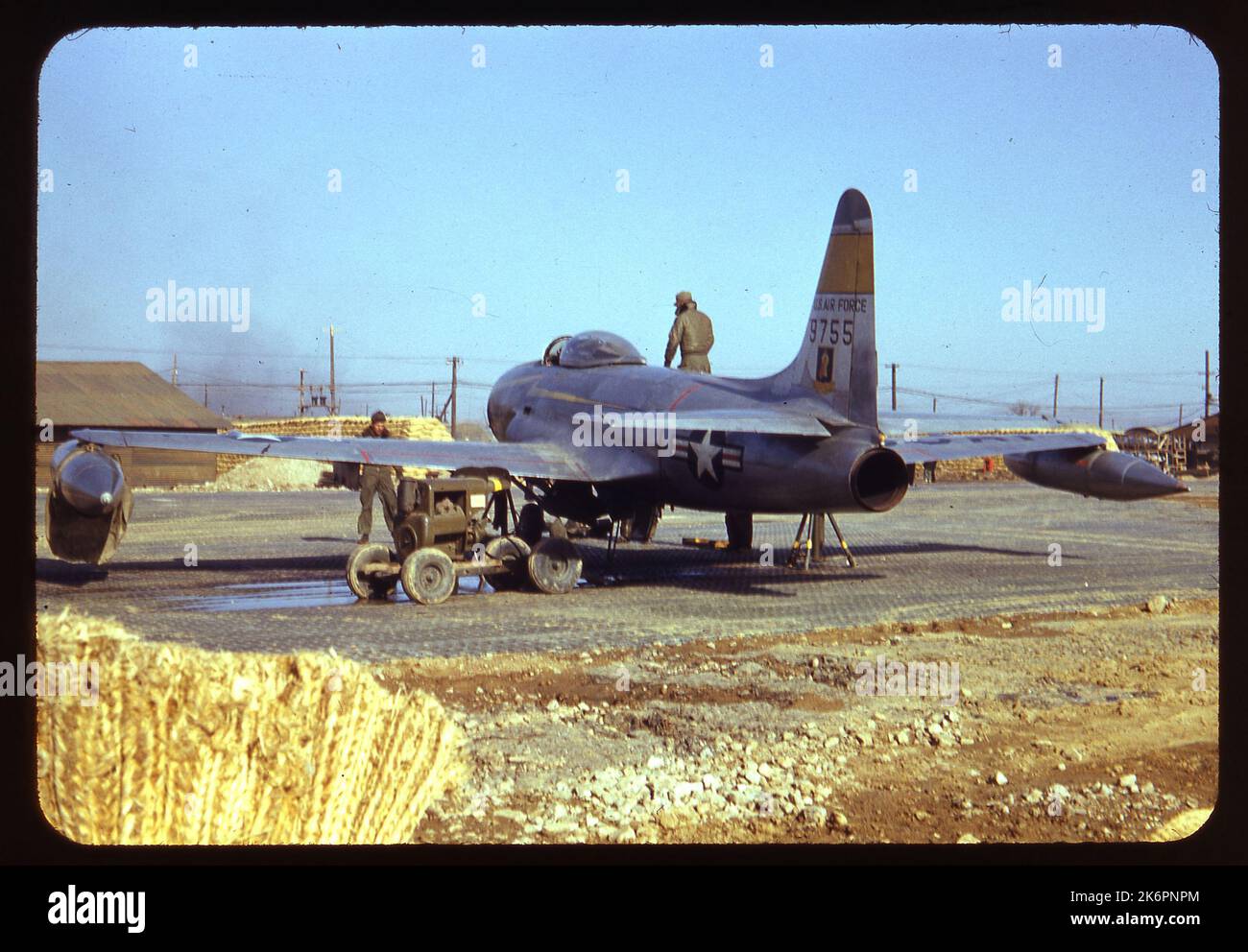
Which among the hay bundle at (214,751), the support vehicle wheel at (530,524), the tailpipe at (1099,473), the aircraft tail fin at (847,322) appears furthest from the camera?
the tailpipe at (1099,473)

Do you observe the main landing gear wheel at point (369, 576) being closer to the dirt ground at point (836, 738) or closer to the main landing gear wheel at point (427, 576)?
the main landing gear wheel at point (427, 576)

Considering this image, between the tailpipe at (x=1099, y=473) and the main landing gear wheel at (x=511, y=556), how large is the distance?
9.88 m

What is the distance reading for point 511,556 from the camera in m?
14.0

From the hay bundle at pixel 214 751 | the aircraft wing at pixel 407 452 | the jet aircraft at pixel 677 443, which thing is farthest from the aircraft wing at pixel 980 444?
the hay bundle at pixel 214 751

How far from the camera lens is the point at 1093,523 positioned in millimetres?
26234

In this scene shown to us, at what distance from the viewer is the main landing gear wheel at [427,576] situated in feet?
40.8

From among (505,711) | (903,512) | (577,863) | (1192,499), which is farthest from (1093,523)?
(577,863)

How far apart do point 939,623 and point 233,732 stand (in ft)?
27.9

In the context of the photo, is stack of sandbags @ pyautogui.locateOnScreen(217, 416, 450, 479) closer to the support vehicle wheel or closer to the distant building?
the support vehicle wheel

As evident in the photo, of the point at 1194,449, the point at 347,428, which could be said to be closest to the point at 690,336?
the point at 347,428

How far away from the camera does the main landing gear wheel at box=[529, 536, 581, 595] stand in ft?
45.2

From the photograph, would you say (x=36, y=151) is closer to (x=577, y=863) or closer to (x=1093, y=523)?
(x=577, y=863)

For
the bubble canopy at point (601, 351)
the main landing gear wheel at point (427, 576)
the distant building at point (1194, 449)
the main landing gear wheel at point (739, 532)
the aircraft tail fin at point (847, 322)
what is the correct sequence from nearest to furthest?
the main landing gear wheel at point (427, 576) → the aircraft tail fin at point (847, 322) → the bubble canopy at point (601, 351) → the main landing gear wheel at point (739, 532) → the distant building at point (1194, 449)

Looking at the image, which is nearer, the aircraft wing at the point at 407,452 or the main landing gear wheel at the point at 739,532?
the aircraft wing at the point at 407,452
